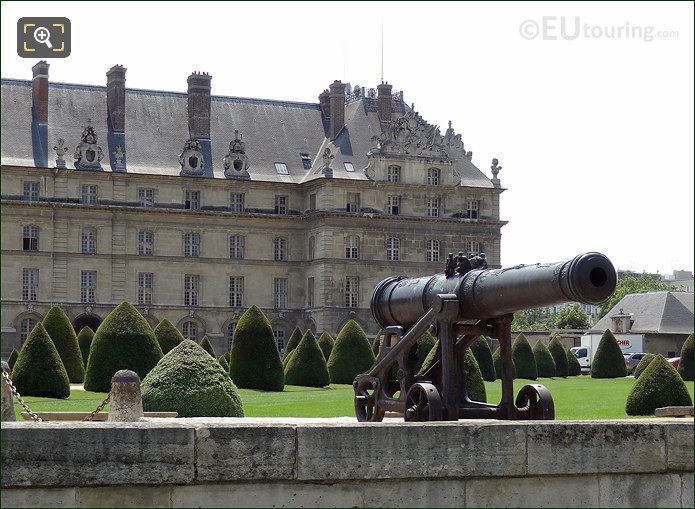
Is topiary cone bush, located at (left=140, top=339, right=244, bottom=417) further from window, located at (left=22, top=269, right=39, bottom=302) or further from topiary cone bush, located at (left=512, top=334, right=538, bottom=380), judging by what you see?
window, located at (left=22, top=269, right=39, bottom=302)

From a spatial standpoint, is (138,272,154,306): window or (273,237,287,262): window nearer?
(138,272,154,306): window

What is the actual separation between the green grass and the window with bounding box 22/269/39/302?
74.2 ft

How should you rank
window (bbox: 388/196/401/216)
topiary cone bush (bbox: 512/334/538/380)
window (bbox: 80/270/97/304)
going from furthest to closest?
window (bbox: 388/196/401/216) → window (bbox: 80/270/97/304) → topiary cone bush (bbox: 512/334/538/380)

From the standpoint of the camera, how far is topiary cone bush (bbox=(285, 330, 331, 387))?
34.5 metres

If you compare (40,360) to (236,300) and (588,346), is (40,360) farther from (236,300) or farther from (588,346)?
(588,346)

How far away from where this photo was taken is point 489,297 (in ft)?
31.1

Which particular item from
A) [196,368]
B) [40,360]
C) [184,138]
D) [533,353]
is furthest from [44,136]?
[196,368]

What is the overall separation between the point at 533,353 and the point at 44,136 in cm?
2437

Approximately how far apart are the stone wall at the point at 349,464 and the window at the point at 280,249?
5135 cm

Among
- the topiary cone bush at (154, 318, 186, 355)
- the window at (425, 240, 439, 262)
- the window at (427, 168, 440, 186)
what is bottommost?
the topiary cone bush at (154, 318, 186, 355)

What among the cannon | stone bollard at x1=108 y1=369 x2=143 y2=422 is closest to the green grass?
stone bollard at x1=108 y1=369 x2=143 y2=422

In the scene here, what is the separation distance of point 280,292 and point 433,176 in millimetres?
8873

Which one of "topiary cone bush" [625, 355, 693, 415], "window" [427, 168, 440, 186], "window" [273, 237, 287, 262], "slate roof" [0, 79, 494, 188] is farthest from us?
"window" [427, 168, 440, 186]

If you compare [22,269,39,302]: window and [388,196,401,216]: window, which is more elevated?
[388,196,401,216]: window
